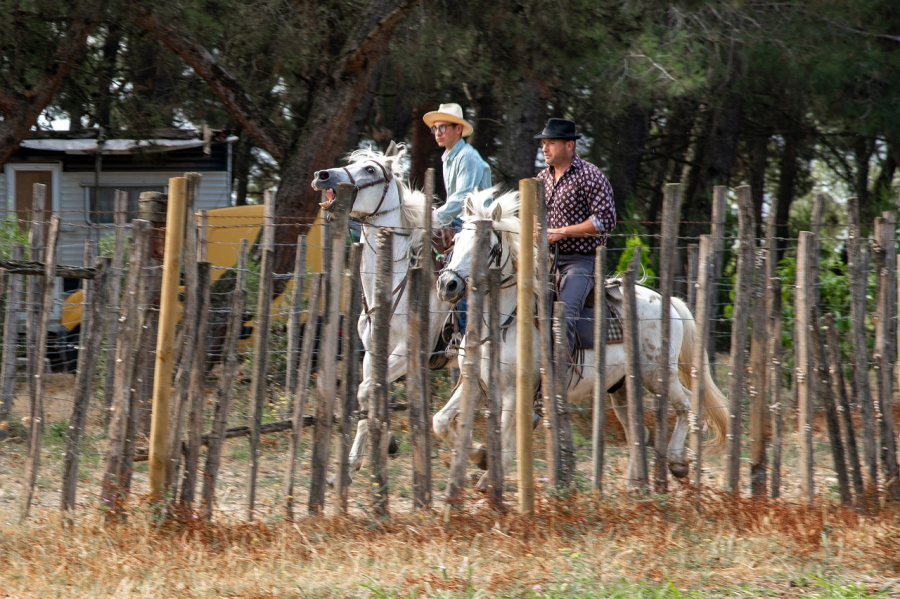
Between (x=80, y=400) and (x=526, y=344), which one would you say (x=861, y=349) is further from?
(x=80, y=400)

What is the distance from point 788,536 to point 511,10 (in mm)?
7064

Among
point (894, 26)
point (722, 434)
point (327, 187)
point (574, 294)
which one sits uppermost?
point (894, 26)

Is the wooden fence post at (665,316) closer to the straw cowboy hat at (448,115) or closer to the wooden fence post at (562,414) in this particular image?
the wooden fence post at (562,414)

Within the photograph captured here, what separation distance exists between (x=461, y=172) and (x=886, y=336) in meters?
3.10

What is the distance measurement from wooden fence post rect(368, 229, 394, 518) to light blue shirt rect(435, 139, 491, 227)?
1933 millimetres

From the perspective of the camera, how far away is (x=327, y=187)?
648cm

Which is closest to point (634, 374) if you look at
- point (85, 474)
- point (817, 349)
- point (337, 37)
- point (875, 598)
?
point (817, 349)

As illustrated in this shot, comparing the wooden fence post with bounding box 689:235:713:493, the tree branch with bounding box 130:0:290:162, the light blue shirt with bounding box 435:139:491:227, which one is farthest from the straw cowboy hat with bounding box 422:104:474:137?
the tree branch with bounding box 130:0:290:162

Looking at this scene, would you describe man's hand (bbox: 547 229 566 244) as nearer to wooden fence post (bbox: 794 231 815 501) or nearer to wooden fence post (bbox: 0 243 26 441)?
wooden fence post (bbox: 794 231 815 501)

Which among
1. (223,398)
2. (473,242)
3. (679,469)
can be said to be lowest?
(679,469)

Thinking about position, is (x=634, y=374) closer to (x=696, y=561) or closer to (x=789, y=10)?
(x=696, y=561)

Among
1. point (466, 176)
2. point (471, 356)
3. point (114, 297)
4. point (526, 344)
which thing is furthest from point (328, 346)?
point (114, 297)

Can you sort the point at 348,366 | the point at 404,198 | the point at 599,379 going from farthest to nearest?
the point at 404,198 → the point at 599,379 → the point at 348,366

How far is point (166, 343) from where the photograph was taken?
15.8ft
